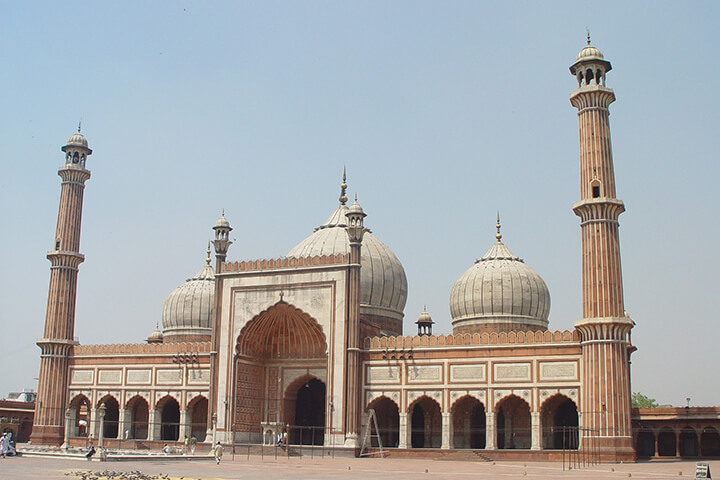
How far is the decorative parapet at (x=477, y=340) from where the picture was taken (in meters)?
27.0

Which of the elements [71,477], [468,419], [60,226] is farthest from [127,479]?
[60,226]

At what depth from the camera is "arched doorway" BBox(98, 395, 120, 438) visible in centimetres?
3481

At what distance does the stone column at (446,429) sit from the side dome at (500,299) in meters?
5.45

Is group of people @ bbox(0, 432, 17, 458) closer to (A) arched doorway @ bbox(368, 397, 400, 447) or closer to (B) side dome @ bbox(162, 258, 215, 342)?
(A) arched doorway @ bbox(368, 397, 400, 447)

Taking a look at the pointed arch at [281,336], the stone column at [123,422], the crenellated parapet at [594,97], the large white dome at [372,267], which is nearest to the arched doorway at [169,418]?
the stone column at [123,422]

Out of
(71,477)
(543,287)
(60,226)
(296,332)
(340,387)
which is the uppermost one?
(60,226)

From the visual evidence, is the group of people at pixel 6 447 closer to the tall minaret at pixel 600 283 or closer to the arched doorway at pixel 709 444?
the tall minaret at pixel 600 283

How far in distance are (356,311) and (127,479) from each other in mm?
15598

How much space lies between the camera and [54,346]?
3491cm

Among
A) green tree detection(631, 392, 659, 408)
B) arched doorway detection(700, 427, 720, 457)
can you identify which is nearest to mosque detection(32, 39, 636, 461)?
arched doorway detection(700, 427, 720, 457)

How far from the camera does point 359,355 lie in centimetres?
2939

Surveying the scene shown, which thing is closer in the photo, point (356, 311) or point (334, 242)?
point (356, 311)

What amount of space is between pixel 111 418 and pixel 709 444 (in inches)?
940

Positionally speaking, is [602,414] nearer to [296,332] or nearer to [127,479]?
[296,332]
